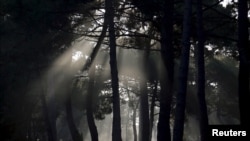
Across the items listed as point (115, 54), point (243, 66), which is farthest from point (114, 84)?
point (243, 66)

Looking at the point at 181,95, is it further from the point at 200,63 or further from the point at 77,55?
the point at 77,55

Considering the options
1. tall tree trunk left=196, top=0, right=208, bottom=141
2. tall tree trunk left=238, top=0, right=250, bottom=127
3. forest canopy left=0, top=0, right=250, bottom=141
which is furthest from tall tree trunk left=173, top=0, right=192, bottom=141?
tall tree trunk left=196, top=0, right=208, bottom=141

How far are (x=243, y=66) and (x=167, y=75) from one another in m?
3.68

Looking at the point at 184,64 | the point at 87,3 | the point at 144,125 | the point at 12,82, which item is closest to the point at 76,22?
the point at 87,3

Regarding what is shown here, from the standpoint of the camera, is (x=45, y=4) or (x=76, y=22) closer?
(x=45, y=4)

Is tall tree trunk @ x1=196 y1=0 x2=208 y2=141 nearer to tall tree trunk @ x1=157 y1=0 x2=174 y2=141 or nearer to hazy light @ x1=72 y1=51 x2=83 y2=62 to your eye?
tall tree trunk @ x1=157 y1=0 x2=174 y2=141

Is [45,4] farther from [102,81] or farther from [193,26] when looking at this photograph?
[102,81]

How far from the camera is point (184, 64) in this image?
1784cm

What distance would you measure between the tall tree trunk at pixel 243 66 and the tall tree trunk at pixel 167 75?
312cm

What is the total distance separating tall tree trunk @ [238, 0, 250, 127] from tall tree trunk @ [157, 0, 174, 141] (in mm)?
3118

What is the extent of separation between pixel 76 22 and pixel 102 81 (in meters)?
12.4

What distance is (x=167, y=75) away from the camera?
23250 mm

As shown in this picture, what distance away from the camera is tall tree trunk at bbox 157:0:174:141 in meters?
22.6

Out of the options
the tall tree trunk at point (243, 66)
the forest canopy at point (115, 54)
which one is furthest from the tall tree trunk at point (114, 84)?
the tall tree trunk at point (243, 66)
